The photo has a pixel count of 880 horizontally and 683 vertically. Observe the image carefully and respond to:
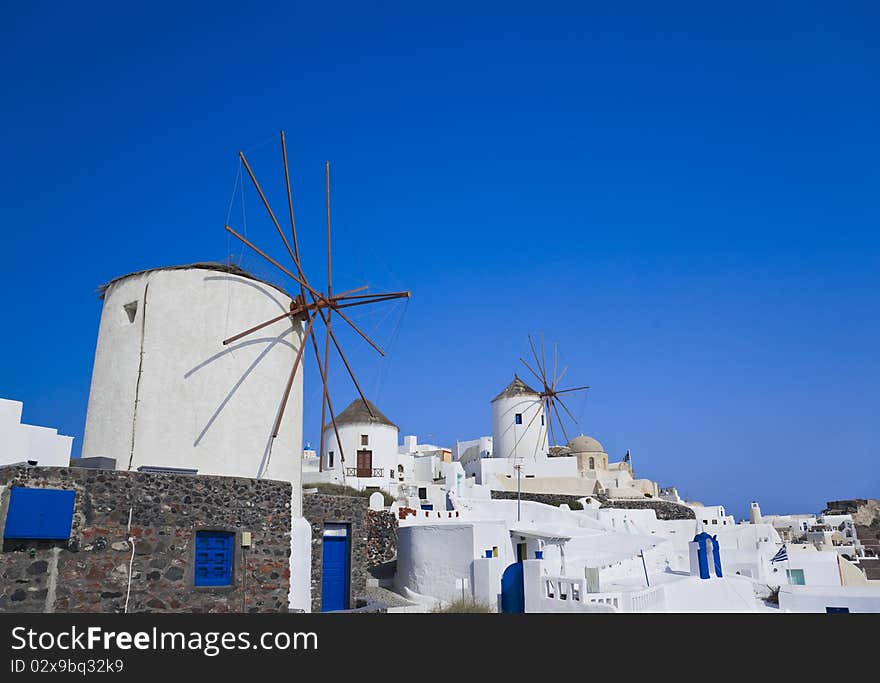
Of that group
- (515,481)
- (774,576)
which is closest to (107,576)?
(774,576)

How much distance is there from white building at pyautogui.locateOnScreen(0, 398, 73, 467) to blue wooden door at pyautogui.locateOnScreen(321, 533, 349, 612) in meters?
5.16

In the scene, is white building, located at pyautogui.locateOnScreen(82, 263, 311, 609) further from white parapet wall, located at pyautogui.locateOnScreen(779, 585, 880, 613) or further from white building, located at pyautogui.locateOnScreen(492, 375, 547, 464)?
white building, located at pyautogui.locateOnScreen(492, 375, 547, 464)

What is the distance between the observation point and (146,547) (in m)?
8.84

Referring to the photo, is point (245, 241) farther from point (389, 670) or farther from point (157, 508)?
point (389, 670)

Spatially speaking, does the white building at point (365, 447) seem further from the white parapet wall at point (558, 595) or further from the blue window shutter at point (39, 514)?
the blue window shutter at point (39, 514)

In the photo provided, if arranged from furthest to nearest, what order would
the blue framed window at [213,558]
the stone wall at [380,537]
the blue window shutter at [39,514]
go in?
the stone wall at [380,537] → the blue framed window at [213,558] → the blue window shutter at [39,514]

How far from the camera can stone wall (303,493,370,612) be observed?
12641mm

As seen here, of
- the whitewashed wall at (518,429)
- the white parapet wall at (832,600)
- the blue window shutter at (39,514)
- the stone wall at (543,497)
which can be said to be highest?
the whitewashed wall at (518,429)

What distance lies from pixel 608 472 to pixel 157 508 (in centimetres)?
3164

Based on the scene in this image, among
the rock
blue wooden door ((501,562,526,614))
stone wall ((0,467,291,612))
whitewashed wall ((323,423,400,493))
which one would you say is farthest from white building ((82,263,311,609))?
whitewashed wall ((323,423,400,493))

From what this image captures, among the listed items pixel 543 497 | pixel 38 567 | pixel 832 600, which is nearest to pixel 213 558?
pixel 38 567

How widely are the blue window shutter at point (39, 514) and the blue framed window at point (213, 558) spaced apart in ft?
5.71

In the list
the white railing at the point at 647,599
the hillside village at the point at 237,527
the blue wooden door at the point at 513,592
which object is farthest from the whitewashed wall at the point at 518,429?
the blue wooden door at the point at 513,592

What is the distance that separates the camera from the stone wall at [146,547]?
7.96 m
